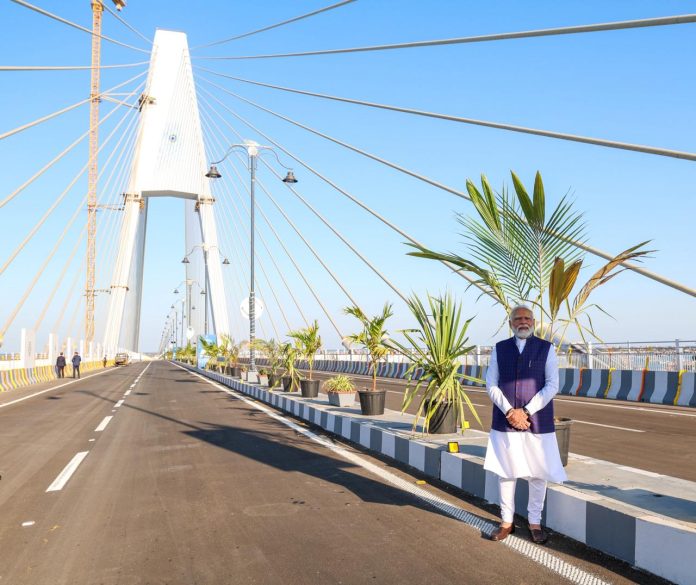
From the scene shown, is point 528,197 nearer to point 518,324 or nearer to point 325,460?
point 518,324

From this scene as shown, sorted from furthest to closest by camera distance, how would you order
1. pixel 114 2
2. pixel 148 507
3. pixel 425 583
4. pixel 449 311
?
1. pixel 114 2
2. pixel 449 311
3. pixel 148 507
4. pixel 425 583

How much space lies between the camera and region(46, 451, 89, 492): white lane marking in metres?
7.00

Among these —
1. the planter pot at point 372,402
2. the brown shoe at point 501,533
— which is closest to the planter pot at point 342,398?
the planter pot at point 372,402

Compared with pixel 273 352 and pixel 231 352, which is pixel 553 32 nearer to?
pixel 273 352

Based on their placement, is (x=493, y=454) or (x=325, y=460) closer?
(x=493, y=454)

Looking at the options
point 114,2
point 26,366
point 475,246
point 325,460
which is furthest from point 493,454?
point 114,2

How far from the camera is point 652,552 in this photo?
4.04 m

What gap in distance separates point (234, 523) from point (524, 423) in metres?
2.60

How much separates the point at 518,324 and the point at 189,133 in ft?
123

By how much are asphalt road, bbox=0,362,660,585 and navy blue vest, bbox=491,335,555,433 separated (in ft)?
2.98

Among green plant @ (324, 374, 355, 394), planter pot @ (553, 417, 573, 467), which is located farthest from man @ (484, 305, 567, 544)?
green plant @ (324, 374, 355, 394)

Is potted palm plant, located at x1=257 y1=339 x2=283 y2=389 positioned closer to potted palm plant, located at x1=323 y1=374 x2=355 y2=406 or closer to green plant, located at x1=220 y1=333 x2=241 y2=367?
potted palm plant, located at x1=323 y1=374 x2=355 y2=406

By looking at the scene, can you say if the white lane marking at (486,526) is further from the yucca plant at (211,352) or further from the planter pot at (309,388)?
the yucca plant at (211,352)

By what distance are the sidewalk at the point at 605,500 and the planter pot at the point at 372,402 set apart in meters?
2.41
